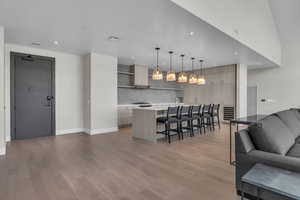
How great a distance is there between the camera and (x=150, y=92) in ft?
27.1

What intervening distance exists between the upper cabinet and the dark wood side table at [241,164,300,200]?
20.0 ft

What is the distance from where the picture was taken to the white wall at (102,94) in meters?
5.30

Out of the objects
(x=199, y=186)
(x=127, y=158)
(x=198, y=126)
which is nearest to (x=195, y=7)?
(x=199, y=186)

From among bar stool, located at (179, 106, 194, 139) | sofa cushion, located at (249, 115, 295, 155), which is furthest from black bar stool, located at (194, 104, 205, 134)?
sofa cushion, located at (249, 115, 295, 155)

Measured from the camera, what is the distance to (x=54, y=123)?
16.8 ft

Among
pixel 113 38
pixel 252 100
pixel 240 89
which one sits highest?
pixel 113 38

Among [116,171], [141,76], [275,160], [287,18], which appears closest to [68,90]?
[141,76]

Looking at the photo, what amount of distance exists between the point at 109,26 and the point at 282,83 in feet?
24.1

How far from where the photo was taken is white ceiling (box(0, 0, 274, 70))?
2512 millimetres

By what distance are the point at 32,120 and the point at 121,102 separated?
10.5 feet

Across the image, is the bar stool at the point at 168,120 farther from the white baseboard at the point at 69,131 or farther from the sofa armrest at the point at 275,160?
the white baseboard at the point at 69,131

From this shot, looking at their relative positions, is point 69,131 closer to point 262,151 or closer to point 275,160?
point 262,151

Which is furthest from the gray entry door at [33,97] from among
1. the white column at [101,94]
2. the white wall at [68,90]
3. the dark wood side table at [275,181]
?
the dark wood side table at [275,181]

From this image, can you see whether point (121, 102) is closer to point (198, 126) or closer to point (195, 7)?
point (198, 126)
